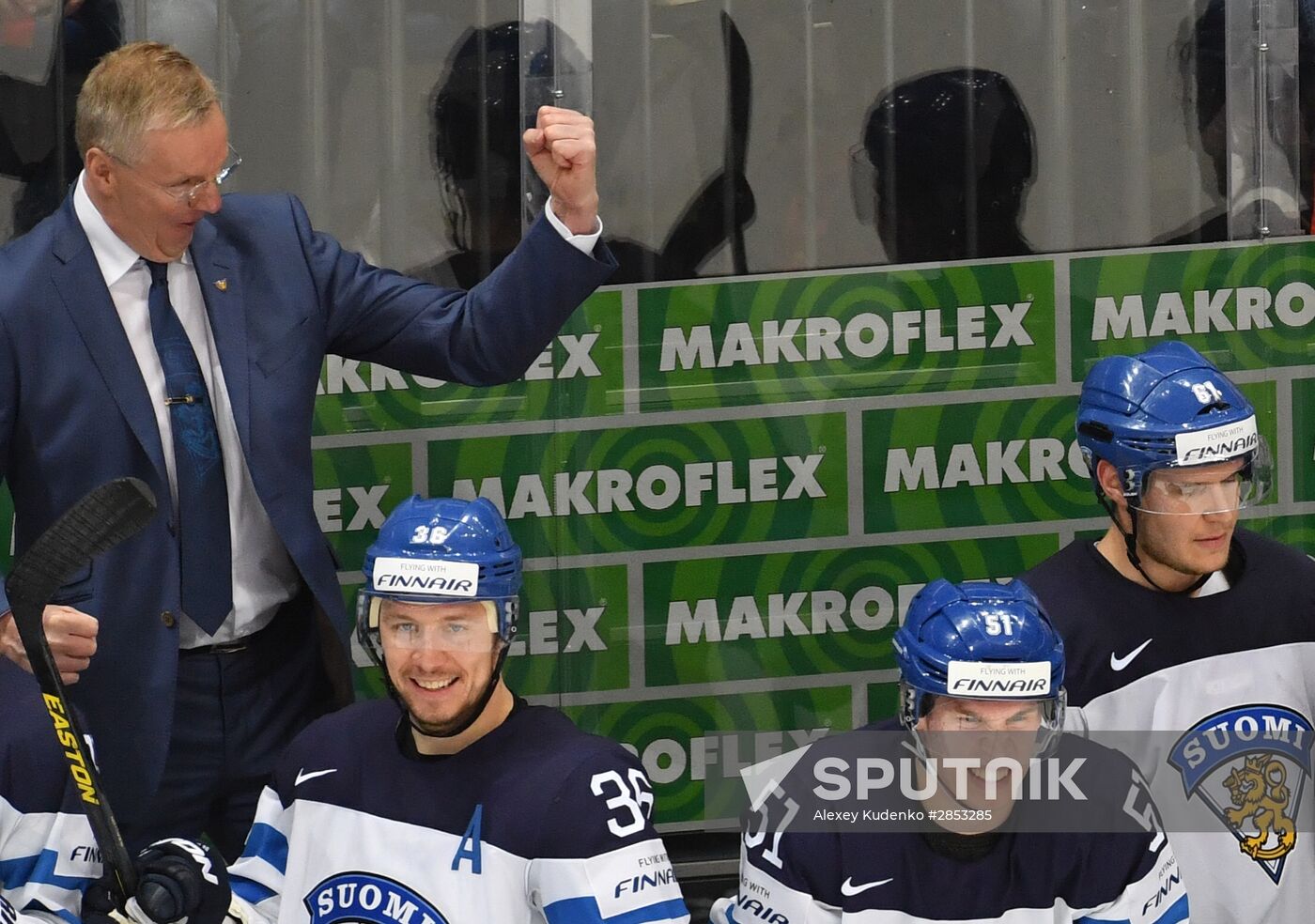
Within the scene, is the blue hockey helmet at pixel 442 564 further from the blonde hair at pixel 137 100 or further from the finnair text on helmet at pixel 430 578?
the blonde hair at pixel 137 100

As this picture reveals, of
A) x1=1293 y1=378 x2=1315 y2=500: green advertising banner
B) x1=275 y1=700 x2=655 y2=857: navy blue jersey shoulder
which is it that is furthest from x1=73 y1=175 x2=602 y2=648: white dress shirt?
x1=1293 y1=378 x2=1315 y2=500: green advertising banner

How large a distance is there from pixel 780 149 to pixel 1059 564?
4.05ft

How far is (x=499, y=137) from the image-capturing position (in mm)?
4031

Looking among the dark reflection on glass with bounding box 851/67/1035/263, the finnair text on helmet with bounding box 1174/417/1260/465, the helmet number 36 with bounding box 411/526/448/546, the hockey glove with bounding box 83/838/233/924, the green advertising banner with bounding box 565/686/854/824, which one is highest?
the dark reflection on glass with bounding box 851/67/1035/263

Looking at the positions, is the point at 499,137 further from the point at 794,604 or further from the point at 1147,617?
the point at 1147,617

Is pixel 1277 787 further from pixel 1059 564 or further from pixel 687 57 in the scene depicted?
pixel 687 57

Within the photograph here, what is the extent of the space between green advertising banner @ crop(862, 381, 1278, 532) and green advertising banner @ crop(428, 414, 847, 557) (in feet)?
0.28

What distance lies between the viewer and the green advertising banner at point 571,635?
413cm

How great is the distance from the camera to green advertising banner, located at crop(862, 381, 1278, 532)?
420 centimetres

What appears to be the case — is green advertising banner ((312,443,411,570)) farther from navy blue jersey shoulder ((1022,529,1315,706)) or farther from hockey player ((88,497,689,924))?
navy blue jersey shoulder ((1022,529,1315,706))

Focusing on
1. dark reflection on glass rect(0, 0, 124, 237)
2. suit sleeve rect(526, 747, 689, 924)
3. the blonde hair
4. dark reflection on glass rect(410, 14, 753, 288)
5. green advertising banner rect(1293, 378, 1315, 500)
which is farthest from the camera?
green advertising banner rect(1293, 378, 1315, 500)

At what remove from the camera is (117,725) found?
10.2 ft

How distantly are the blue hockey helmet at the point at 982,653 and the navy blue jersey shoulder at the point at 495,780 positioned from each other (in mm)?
387

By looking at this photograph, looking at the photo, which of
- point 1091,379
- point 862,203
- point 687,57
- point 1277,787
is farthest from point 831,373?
point 1277,787
